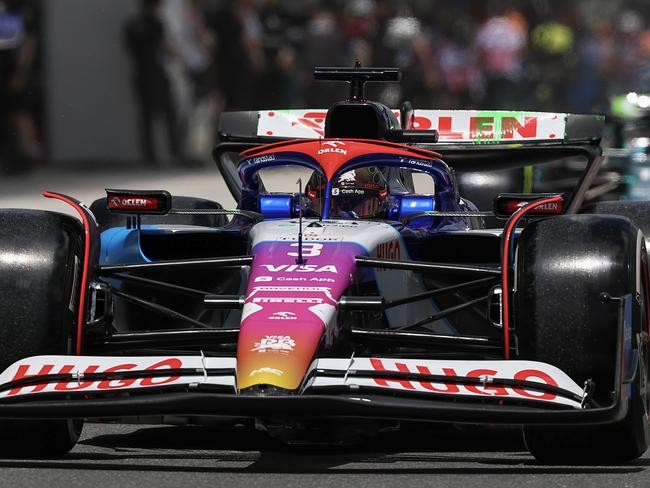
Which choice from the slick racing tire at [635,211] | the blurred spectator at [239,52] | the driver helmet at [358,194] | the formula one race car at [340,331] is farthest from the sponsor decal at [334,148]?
the blurred spectator at [239,52]

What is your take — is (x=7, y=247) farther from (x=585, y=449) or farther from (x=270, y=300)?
(x=585, y=449)

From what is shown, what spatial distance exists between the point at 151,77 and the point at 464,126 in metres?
10.5

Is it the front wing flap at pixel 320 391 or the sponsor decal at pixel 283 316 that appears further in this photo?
the sponsor decal at pixel 283 316

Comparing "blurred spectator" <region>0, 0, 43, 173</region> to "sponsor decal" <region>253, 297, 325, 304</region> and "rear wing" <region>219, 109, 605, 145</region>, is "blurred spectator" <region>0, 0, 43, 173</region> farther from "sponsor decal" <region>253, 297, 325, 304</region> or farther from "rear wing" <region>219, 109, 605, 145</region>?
"sponsor decal" <region>253, 297, 325, 304</region>

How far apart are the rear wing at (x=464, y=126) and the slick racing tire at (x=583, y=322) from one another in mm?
4111

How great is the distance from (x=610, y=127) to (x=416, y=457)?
411 inches

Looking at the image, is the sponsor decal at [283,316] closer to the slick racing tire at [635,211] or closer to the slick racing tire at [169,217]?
the slick racing tire at [635,211]

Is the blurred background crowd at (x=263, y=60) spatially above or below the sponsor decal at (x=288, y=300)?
above

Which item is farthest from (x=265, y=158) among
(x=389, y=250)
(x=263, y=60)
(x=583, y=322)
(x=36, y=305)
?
(x=263, y=60)

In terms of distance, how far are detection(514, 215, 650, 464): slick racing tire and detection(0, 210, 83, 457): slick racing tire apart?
5.79 ft

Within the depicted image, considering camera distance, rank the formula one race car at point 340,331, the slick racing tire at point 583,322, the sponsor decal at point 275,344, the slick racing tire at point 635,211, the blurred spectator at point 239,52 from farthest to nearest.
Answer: the blurred spectator at point 239,52 → the slick racing tire at point 635,211 → the slick racing tire at point 583,322 → the sponsor decal at point 275,344 → the formula one race car at point 340,331

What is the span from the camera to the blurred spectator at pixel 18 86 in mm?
19422

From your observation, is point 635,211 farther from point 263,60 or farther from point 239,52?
point 263,60

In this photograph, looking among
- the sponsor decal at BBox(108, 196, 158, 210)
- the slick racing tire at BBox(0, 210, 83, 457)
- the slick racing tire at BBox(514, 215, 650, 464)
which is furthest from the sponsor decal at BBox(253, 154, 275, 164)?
the slick racing tire at BBox(514, 215, 650, 464)
